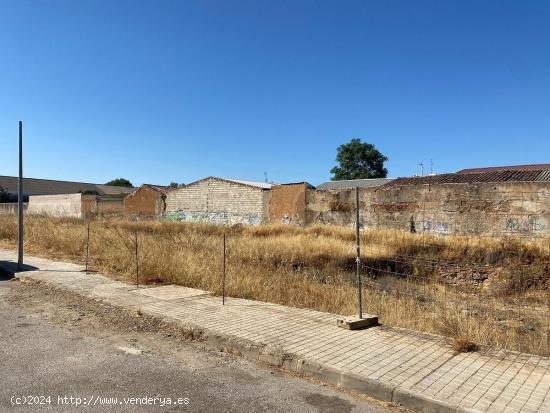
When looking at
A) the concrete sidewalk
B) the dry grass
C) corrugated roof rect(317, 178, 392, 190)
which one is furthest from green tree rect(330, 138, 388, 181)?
the concrete sidewalk

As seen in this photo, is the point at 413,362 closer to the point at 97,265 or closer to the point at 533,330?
the point at 533,330

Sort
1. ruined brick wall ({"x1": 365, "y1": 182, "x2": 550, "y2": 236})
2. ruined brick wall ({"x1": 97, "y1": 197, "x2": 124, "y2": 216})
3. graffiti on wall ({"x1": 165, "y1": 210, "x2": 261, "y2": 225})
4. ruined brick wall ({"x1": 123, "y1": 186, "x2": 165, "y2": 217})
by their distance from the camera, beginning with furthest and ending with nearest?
ruined brick wall ({"x1": 97, "y1": 197, "x2": 124, "y2": 216}), ruined brick wall ({"x1": 123, "y1": 186, "x2": 165, "y2": 217}), graffiti on wall ({"x1": 165, "y1": 210, "x2": 261, "y2": 225}), ruined brick wall ({"x1": 365, "y1": 182, "x2": 550, "y2": 236})

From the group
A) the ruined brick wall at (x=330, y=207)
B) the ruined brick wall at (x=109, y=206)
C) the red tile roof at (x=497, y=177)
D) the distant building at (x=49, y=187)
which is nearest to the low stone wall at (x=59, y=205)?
the ruined brick wall at (x=109, y=206)

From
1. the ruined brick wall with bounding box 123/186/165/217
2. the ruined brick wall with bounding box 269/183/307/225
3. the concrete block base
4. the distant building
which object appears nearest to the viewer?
the concrete block base

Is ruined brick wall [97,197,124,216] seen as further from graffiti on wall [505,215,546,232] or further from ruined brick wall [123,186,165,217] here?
graffiti on wall [505,215,546,232]

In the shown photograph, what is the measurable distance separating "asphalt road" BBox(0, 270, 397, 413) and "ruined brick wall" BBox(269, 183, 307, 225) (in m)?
23.5

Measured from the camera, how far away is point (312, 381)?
4961 millimetres

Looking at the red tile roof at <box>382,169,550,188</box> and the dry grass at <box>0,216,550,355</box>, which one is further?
the red tile roof at <box>382,169,550,188</box>

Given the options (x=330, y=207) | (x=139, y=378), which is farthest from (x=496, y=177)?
(x=139, y=378)

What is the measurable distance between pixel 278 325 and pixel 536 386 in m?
3.32

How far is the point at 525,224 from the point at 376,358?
57.9ft

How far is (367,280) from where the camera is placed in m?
13.3

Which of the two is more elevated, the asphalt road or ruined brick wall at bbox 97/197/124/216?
ruined brick wall at bbox 97/197/124/216

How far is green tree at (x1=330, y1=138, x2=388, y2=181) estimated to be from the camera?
68.4 metres
